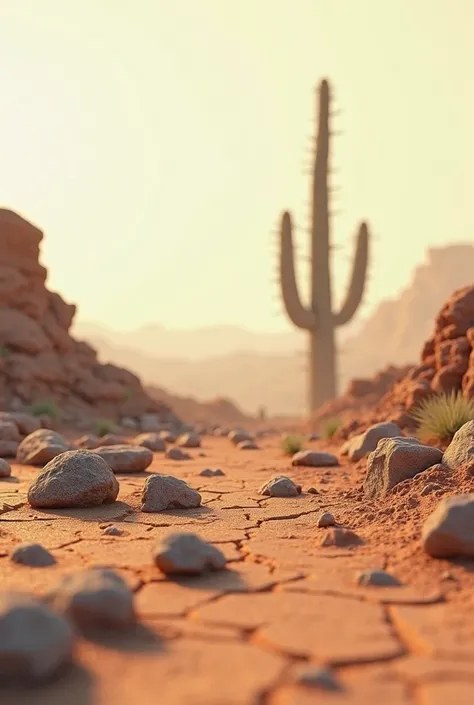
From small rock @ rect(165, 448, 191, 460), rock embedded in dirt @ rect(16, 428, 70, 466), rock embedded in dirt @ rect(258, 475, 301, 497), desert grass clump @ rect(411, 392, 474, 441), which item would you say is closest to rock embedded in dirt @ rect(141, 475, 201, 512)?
rock embedded in dirt @ rect(258, 475, 301, 497)

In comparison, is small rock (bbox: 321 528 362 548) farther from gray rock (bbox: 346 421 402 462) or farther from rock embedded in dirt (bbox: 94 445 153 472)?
gray rock (bbox: 346 421 402 462)

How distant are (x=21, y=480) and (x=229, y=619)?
3863 millimetres

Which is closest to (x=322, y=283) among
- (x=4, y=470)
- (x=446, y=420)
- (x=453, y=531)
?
(x=446, y=420)

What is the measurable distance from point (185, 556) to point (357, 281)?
1686cm

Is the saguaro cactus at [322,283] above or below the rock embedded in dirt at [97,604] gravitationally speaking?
above

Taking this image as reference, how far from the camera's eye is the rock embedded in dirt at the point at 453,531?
316 cm

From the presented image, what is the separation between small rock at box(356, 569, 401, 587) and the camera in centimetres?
296

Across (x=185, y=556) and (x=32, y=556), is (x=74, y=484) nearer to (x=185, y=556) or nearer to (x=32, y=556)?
(x=32, y=556)

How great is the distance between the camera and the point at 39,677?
200 cm

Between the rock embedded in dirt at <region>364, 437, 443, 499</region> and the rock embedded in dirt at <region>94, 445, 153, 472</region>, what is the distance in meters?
2.29

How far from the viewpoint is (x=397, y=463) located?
4.73m

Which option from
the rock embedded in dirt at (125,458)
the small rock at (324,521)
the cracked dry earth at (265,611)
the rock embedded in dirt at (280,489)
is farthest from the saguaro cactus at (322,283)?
the small rock at (324,521)

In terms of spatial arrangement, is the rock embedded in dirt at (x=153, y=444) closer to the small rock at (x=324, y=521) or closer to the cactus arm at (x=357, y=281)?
the small rock at (x=324, y=521)

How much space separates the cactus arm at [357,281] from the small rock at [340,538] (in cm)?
1555
